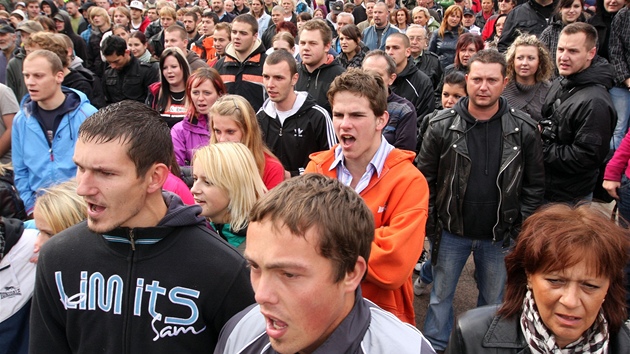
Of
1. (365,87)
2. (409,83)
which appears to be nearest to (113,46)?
(409,83)

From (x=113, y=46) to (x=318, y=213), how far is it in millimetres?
6509

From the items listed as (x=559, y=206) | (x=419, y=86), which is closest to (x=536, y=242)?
(x=559, y=206)

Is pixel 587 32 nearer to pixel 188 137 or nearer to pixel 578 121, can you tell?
pixel 578 121

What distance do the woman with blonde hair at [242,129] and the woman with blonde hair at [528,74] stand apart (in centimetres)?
257

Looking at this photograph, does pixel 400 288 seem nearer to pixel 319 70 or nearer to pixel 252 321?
pixel 252 321

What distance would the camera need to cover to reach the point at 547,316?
1.99 m

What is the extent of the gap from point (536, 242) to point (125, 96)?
6490 mm

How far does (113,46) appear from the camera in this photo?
7172 millimetres

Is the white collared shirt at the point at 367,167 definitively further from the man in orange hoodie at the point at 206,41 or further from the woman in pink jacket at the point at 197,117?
the man in orange hoodie at the point at 206,41

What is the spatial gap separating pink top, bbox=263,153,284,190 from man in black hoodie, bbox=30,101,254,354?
1.70 meters

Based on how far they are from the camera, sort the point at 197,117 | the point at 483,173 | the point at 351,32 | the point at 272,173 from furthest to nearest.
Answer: the point at 351,32, the point at 197,117, the point at 272,173, the point at 483,173

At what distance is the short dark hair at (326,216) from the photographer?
1506 millimetres

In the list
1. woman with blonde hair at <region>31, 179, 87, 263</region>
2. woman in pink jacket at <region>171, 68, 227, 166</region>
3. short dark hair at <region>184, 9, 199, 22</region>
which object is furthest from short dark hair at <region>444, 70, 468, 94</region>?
short dark hair at <region>184, 9, 199, 22</region>

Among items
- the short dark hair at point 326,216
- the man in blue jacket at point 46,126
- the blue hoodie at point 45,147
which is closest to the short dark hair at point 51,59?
the man in blue jacket at point 46,126
